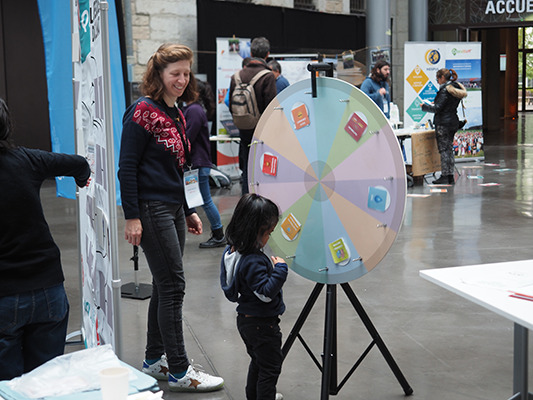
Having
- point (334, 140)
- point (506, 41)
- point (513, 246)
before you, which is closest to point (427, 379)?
point (334, 140)

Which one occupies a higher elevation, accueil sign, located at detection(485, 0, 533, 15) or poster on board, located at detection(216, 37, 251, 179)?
accueil sign, located at detection(485, 0, 533, 15)

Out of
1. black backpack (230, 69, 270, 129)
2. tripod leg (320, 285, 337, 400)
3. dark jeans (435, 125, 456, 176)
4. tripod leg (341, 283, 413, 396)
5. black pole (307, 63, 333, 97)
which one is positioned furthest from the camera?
dark jeans (435, 125, 456, 176)

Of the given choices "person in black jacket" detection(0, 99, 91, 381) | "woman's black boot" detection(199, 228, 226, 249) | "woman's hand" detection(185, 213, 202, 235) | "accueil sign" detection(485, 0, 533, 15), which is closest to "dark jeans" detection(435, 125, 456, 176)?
"woman's black boot" detection(199, 228, 226, 249)

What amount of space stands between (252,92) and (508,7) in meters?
11.7

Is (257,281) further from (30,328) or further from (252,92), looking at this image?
(252,92)

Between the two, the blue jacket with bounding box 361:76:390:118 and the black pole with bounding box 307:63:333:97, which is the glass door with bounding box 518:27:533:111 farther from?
the black pole with bounding box 307:63:333:97

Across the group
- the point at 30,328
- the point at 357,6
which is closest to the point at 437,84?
the point at 357,6

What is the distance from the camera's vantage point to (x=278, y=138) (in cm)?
301

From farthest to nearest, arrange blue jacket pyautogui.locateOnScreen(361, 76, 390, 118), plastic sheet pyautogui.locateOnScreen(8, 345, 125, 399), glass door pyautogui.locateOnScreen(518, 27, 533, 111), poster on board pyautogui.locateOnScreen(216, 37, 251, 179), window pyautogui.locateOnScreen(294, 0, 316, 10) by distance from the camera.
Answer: glass door pyautogui.locateOnScreen(518, 27, 533, 111)
window pyautogui.locateOnScreen(294, 0, 316, 10)
poster on board pyautogui.locateOnScreen(216, 37, 251, 179)
blue jacket pyautogui.locateOnScreen(361, 76, 390, 118)
plastic sheet pyautogui.locateOnScreen(8, 345, 125, 399)

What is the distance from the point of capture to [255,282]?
265 centimetres

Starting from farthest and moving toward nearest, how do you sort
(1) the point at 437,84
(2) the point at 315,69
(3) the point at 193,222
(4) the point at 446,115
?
(1) the point at 437,84 → (4) the point at 446,115 → (3) the point at 193,222 → (2) the point at 315,69

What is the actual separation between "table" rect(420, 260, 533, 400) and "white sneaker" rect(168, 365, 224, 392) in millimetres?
1263

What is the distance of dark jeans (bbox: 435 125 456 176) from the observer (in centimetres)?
985

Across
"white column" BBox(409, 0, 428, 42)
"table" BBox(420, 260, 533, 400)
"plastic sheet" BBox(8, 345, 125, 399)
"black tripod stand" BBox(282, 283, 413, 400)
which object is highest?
"white column" BBox(409, 0, 428, 42)
